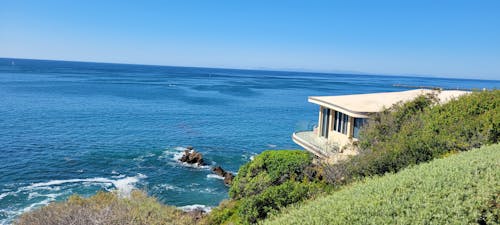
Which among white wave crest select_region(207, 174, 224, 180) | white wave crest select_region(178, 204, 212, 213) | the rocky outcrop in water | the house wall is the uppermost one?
the house wall

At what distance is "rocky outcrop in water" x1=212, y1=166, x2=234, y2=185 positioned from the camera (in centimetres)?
2553

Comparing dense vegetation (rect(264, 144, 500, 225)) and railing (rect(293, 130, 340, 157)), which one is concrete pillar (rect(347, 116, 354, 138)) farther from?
dense vegetation (rect(264, 144, 500, 225))

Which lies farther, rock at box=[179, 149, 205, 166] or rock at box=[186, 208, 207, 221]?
rock at box=[179, 149, 205, 166]

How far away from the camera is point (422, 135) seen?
1491 centimetres

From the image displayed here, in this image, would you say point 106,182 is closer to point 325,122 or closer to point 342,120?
point 325,122

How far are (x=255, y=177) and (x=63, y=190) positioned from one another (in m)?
13.1

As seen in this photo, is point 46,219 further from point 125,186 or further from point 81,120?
point 81,120

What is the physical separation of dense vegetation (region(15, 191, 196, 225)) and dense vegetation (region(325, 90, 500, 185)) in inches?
281

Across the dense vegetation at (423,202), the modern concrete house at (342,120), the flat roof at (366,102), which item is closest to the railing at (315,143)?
the modern concrete house at (342,120)

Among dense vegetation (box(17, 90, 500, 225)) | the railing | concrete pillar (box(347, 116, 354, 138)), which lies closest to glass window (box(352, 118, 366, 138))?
concrete pillar (box(347, 116, 354, 138))

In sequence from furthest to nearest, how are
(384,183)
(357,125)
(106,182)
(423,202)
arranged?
1. (106,182)
2. (357,125)
3. (384,183)
4. (423,202)

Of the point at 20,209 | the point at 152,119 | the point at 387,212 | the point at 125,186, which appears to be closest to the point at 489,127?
the point at 387,212

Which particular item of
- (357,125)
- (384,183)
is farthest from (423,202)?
(357,125)

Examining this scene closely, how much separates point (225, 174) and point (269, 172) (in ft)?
28.2
